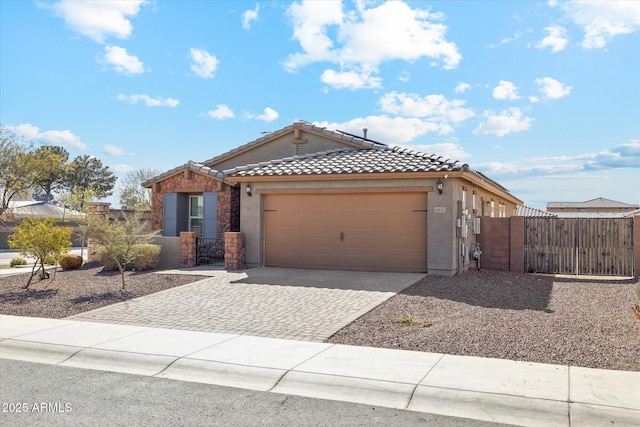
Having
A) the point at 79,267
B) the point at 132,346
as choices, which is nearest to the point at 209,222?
the point at 79,267

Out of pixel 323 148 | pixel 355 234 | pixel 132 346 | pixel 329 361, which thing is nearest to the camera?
pixel 329 361

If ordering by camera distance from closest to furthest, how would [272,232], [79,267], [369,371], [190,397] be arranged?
[190,397] < [369,371] < [272,232] < [79,267]

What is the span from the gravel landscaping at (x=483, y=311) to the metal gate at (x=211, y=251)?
249 centimetres

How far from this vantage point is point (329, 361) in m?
6.82

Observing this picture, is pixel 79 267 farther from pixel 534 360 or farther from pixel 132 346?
pixel 534 360

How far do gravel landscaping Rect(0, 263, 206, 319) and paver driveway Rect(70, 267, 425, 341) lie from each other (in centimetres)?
59

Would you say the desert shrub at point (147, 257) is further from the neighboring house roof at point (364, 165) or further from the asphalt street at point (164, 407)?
the asphalt street at point (164, 407)

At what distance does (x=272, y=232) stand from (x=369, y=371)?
10767 millimetres

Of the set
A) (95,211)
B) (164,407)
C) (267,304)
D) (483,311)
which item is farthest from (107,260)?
(164,407)

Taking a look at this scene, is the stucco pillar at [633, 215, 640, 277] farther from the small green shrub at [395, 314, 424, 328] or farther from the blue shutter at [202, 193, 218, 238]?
the blue shutter at [202, 193, 218, 238]

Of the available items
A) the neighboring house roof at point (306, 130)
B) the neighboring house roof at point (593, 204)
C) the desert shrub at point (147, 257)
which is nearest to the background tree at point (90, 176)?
the neighboring house roof at point (306, 130)

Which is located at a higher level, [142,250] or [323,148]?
[323,148]

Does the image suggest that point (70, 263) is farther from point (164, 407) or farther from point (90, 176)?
point (90, 176)

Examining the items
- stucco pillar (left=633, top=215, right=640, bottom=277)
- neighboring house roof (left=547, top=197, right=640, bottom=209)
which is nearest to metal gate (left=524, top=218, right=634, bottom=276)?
stucco pillar (left=633, top=215, right=640, bottom=277)
